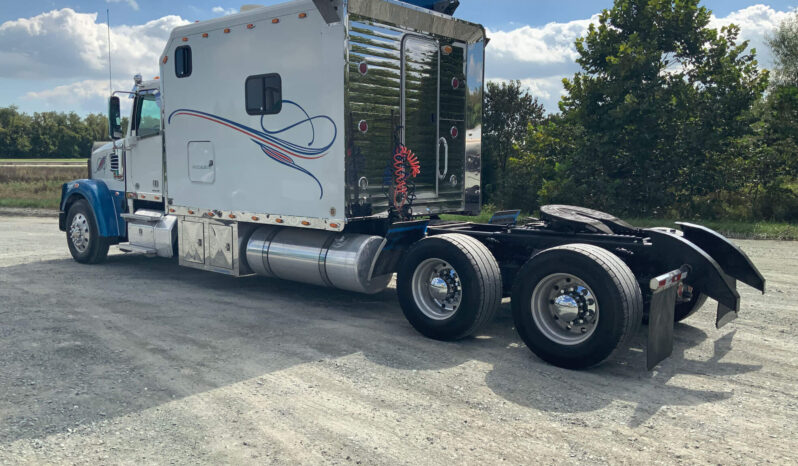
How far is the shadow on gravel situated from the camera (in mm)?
4762

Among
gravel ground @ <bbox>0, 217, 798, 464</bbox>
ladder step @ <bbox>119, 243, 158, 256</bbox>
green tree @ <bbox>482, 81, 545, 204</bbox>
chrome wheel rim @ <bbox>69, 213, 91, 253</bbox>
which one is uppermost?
green tree @ <bbox>482, 81, 545, 204</bbox>

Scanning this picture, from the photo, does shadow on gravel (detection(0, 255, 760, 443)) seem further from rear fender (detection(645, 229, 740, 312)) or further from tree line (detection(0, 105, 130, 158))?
tree line (detection(0, 105, 130, 158))

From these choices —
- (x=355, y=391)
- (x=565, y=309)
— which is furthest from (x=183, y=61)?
(x=565, y=309)

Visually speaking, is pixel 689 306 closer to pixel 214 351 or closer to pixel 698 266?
pixel 698 266

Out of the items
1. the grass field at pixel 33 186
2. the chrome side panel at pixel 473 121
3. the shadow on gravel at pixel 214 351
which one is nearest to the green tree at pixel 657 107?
the chrome side panel at pixel 473 121

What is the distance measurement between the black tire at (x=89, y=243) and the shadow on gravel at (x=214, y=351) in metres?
1.49

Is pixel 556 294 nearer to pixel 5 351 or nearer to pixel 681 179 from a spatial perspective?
pixel 5 351

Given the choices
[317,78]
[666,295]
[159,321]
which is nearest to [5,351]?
[159,321]

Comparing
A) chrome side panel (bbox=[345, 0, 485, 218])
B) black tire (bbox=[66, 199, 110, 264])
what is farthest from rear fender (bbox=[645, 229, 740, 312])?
black tire (bbox=[66, 199, 110, 264])

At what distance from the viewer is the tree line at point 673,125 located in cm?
1756

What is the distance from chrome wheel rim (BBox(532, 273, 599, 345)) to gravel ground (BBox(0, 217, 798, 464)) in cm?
32

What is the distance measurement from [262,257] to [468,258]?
3281 millimetres

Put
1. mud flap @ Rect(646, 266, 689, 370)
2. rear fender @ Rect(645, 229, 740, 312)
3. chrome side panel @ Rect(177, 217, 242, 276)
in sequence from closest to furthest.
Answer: mud flap @ Rect(646, 266, 689, 370) → rear fender @ Rect(645, 229, 740, 312) → chrome side panel @ Rect(177, 217, 242, 276)

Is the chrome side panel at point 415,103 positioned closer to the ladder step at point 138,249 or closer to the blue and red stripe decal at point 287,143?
the blue and red stripe decal at point 287,143
